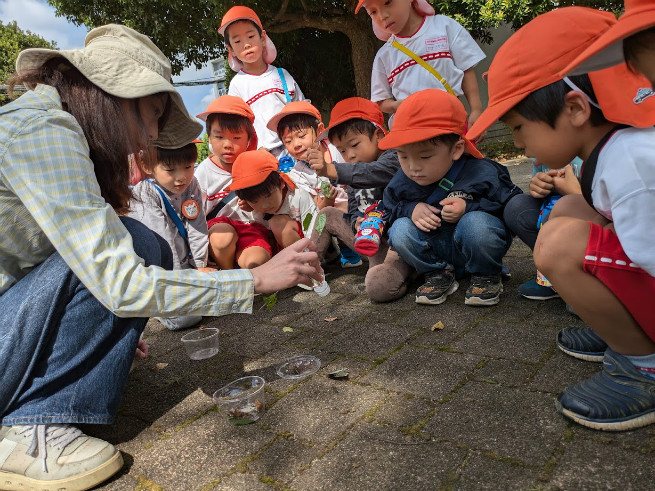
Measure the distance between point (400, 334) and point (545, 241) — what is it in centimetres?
97

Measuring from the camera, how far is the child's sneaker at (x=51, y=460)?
1630 millimetres

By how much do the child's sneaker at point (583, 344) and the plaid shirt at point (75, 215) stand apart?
1304 millimetres

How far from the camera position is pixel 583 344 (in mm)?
1932

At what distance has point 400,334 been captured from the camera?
248 cm

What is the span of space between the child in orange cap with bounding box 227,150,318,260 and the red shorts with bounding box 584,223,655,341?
7.92ft

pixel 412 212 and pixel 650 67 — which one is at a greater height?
pixel 650 67

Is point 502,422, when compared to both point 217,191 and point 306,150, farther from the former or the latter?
point 217,191

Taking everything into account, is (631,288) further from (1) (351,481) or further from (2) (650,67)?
(1) (351,481)

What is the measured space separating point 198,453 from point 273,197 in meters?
2.31

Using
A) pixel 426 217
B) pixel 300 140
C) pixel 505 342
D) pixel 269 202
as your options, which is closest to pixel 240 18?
pixel 300 140

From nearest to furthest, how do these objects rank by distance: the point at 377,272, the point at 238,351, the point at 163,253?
the point at 163,253 < the point at 238,351 < the point at 377,272

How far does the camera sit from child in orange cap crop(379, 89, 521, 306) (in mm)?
2732

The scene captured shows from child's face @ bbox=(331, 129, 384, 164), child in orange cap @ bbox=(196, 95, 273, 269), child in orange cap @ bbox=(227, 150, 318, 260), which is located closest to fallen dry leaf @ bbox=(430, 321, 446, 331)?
child's face @ bbox=(331, 129, 384, 164)

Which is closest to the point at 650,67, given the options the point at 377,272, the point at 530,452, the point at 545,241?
the point at 545,241
